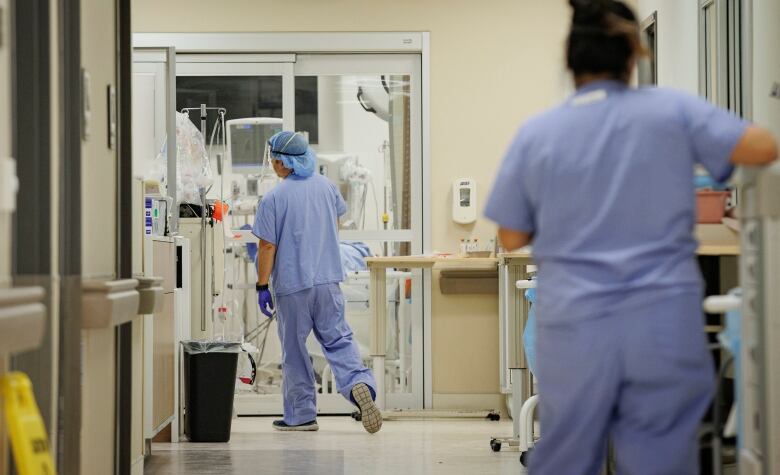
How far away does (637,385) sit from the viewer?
2.01m

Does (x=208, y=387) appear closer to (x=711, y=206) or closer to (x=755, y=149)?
(x=711, y=206)

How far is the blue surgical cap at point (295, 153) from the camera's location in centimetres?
564

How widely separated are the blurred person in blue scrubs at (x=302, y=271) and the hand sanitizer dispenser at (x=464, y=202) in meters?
1.04

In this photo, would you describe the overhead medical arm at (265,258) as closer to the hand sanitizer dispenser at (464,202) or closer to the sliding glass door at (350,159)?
the sliding glass door at (350,159)

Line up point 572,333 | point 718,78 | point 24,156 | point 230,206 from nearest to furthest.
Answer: point 572,333 < point 24,156 < point 718,78 < point 230,206

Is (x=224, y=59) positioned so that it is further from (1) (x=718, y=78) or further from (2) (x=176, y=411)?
(1) (x=718, y=78)

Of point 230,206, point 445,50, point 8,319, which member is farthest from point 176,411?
point 8,319

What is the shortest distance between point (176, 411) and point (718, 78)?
2.87m

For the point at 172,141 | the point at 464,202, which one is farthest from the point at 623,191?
the point at 464,202

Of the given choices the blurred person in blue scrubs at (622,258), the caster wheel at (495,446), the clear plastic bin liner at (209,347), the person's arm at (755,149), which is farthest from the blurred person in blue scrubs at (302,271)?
the person's arm at (755,149)

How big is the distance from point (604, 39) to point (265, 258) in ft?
12.2

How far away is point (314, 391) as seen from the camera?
5711 millimetres

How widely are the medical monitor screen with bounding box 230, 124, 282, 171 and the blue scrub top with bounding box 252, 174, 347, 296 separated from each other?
101cm

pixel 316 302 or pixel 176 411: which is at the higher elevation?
pixel 316 302
